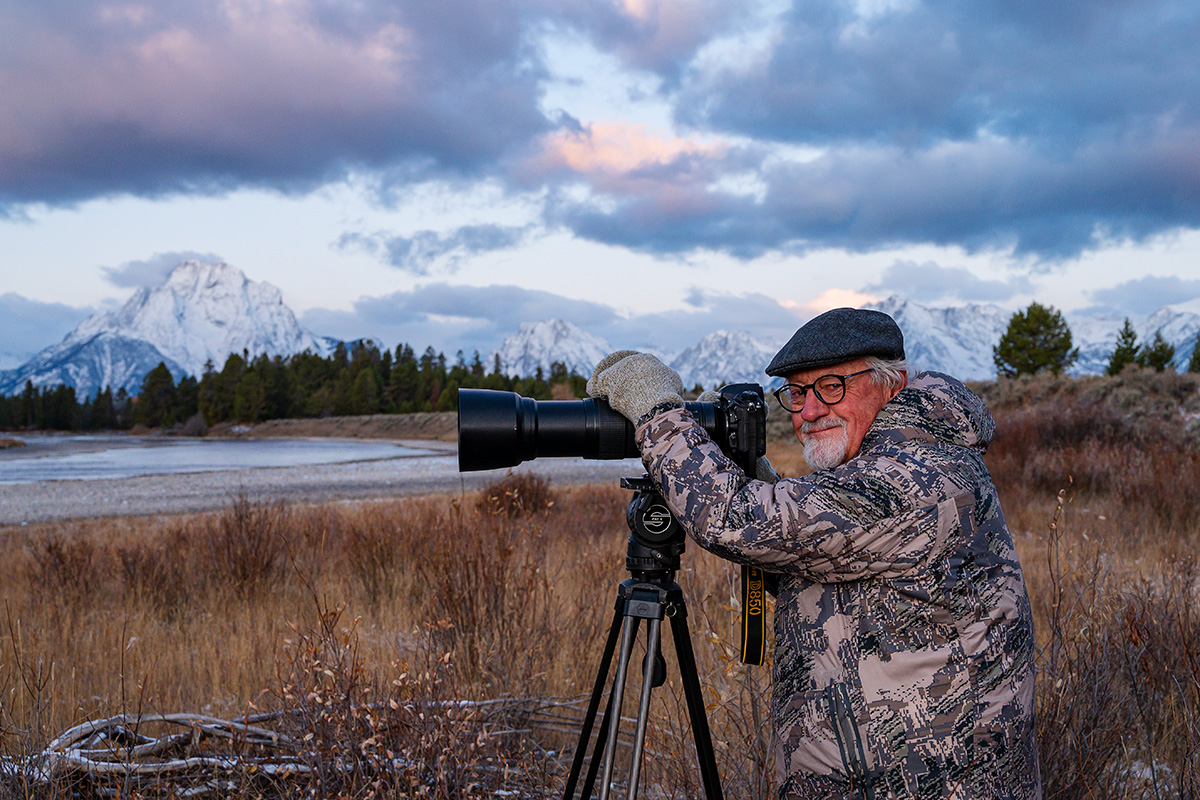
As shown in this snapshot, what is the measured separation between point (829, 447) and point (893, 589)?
1.23 ft

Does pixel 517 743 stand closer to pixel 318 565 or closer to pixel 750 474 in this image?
pixel 750 474

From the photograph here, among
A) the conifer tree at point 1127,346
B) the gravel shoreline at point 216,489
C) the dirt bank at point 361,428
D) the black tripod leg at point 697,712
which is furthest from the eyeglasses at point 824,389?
the conifer tree at point 1127,346

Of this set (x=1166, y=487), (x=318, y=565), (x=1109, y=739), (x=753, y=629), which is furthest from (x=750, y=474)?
(x=1166, y=487)

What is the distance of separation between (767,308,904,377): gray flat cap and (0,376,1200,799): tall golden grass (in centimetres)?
82

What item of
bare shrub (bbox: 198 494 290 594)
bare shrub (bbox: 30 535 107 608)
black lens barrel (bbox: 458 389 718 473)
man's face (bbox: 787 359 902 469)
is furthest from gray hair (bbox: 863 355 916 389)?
bare shrub (bbox: 30 535 107 608)

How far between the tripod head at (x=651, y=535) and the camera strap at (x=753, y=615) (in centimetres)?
18

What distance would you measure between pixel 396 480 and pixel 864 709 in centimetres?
1854

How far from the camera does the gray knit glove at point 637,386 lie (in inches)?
62.0

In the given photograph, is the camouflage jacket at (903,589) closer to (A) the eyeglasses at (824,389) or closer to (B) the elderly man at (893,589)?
(B) the elderly man at (893,589)

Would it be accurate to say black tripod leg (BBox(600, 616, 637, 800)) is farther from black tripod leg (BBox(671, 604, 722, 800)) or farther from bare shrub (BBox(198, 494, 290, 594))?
bare shrub (BBox(198, 494, 290, 594))

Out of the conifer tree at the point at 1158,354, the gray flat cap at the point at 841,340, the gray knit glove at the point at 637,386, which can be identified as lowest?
the gray knit glove at the point at 637,386

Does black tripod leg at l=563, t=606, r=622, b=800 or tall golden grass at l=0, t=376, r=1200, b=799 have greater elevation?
black tripod leg at l=563, t=606, r=622, b=800

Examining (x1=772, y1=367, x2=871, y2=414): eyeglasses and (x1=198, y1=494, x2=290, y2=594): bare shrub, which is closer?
(x1=772, y1=367, x2=871, y2=414): eyeglasses

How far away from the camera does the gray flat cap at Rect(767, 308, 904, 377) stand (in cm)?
156
